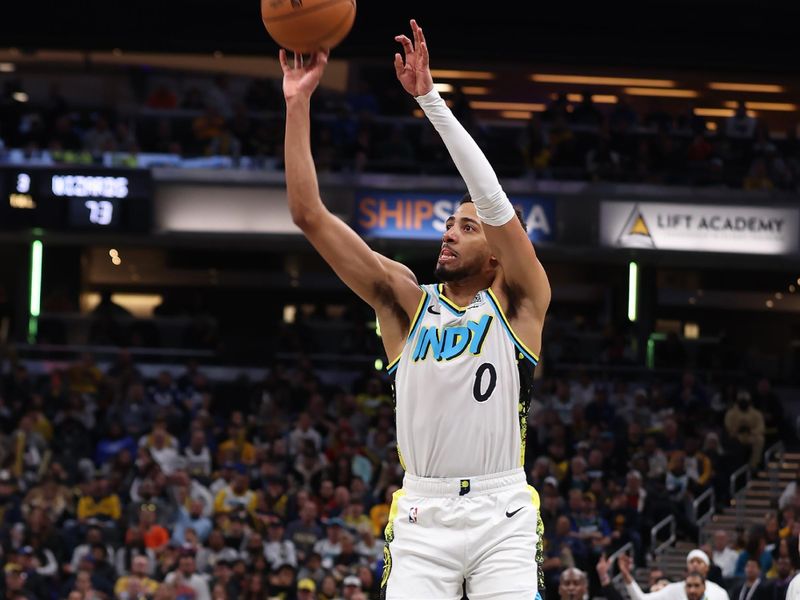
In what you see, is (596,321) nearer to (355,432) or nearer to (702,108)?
(702,108)

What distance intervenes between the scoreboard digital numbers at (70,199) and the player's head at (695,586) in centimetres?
1386

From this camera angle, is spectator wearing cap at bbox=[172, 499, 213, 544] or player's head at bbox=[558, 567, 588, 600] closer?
player's head at bbox=[558, 567, 588, 600]

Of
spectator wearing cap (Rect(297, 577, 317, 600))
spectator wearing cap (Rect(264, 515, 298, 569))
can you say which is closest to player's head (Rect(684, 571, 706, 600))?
spectator wearing cap (Rect(297, 577, 317, 600))

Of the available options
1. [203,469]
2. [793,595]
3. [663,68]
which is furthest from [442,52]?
[793,595]

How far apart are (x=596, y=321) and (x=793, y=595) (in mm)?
18383

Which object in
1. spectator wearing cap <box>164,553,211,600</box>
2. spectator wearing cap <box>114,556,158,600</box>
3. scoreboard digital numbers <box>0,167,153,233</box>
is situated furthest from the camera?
scoreboard digital numbers <box>0,167,153,233</box>

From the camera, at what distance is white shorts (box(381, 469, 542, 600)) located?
591 cm

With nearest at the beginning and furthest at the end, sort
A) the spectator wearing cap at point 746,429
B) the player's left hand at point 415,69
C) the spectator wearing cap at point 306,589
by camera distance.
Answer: the player's left hand at point 415,69
the spectator wearing cap at point 306,589
the spectator wearing cap at point 746,429

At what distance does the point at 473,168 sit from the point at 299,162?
679 mm

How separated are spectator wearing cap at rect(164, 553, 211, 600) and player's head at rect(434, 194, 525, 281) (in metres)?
10.5

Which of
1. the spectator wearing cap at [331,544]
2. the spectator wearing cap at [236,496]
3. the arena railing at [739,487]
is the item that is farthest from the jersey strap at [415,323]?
the arena railing at [739,487]

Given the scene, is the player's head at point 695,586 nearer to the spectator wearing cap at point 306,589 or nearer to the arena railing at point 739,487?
the spectator wearing cap at point 306,589

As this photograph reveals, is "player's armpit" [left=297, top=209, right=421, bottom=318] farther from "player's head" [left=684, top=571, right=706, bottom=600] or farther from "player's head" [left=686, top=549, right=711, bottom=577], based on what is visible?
"player's head" [left=686, top=549, right=711, bottom=577]

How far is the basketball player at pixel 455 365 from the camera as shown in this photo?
5.92 m
